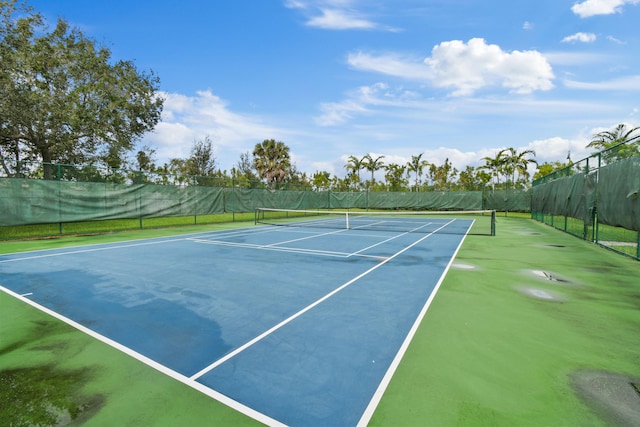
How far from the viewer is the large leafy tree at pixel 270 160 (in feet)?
153

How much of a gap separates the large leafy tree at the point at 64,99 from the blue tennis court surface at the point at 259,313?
12.0m

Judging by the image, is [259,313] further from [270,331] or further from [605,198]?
[605,198]

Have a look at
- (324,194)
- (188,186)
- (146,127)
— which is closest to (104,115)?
(146,127)

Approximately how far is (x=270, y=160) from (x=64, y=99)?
29777 millimetres

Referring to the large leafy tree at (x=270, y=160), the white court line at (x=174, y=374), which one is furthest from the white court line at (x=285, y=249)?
the large leafy tree at (x=270, y=160)

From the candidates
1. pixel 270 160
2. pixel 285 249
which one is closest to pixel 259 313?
pixel 285 249

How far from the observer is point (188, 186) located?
1673 centimetres

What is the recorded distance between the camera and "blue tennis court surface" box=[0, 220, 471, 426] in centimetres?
251

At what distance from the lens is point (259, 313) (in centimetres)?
409

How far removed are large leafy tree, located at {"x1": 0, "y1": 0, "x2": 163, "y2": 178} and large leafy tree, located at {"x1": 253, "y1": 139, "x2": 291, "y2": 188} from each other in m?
24.1

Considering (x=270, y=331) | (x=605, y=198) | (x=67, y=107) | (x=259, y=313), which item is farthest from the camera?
(x=67, y=107)

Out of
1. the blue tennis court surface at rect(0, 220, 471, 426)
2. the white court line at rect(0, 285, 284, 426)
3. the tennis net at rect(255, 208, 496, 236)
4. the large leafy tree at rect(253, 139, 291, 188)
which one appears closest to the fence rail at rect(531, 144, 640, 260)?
the tennis net at rect(255, 208, 496, 236)

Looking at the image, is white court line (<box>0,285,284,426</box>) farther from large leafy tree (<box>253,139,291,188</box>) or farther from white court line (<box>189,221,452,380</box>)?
large leafy tree (<box>253,139,291,188</box>)

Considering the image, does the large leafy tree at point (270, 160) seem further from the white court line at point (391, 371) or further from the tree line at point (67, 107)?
the white court line at point (391, 371)
